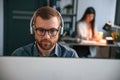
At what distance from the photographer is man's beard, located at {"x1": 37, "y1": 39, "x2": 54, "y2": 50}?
179 centimetres

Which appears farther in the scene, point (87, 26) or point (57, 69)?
point (57, 69)

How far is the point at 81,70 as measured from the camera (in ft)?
6.30

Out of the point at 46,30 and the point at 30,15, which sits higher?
the point at 30,15

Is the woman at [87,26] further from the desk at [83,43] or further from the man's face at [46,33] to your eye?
the man's face at [46,33]

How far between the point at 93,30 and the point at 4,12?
2.54ft

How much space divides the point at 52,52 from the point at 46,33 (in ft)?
0.60

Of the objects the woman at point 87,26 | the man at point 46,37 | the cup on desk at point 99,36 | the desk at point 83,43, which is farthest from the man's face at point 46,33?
the cup on desk at point 99,36

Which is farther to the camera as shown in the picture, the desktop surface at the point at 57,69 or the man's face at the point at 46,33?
the desktop surface at the point at 57,69

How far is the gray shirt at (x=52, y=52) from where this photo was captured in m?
1.80

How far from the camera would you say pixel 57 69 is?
1.89 m

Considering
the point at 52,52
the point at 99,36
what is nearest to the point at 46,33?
the point at 52,52

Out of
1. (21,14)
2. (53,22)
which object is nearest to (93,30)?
(53,22)

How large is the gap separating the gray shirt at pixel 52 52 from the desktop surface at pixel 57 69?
44mm

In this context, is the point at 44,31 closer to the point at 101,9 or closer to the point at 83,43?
the point at 83,43
